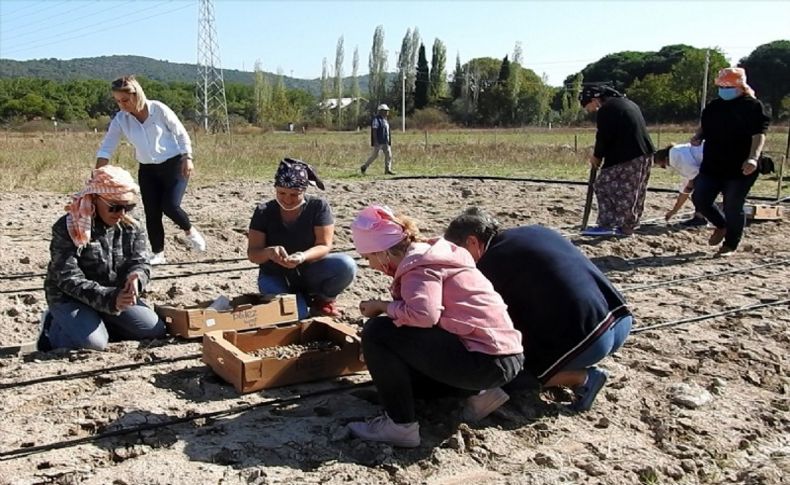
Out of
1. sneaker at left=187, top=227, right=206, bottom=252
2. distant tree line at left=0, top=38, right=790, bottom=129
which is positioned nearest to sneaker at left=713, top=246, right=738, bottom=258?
sneaker at left=187, top=227, right=206, bottom=252

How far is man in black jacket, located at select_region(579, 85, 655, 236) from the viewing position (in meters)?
8.03

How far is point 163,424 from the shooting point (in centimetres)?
355

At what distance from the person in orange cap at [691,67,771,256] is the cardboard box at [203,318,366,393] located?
4413 mm

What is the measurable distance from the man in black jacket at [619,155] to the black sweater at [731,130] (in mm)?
781

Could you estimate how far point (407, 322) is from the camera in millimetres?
3232

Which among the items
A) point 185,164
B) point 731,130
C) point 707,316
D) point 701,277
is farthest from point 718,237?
point 185,164

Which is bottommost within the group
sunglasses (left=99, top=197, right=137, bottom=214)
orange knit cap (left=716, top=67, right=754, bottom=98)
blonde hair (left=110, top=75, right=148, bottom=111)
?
sunglasses (left=99, top=197, right=137, bottom=214)

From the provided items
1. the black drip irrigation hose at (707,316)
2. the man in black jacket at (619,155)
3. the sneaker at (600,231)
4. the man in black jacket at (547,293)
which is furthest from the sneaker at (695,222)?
the man in black jacket at (547,293)

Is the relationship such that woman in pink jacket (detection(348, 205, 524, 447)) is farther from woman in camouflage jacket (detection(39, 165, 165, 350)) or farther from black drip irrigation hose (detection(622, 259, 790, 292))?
black drip irrigation hose (detection(622, 259, 790, 292))

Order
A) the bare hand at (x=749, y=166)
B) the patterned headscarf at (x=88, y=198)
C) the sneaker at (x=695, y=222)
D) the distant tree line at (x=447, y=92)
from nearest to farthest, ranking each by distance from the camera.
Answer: the patterned headscarf at (x=88, y=198)
the bare hand at (x=749, y=166)
the sneaker at (x=695, y=222)
the distant tree line at (x=447, y=92)

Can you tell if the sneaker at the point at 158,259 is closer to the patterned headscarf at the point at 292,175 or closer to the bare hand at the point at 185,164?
the bare hand at the point at 185,164

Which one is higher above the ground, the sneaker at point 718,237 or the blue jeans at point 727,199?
the blue jeans at point 727,199

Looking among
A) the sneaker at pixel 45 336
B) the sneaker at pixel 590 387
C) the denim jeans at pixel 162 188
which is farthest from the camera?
the denim jeans at pixel 162 188

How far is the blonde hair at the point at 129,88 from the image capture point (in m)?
6.05
